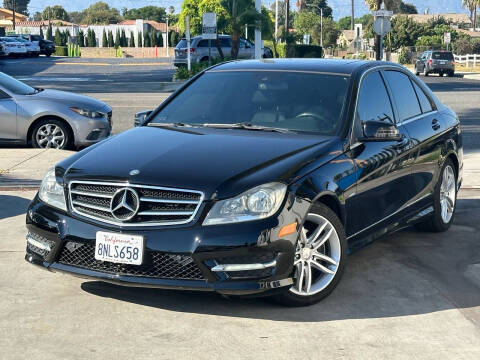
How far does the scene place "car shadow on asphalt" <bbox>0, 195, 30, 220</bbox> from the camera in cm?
862

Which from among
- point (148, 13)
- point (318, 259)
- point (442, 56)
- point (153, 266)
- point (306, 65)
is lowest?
point (442, 56)

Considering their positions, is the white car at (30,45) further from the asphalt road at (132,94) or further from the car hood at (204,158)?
the car hood at (204,158)

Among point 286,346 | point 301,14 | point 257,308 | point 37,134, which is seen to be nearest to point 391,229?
point 257,308

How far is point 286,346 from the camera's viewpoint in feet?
16.2

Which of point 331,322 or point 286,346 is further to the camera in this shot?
point 331,322

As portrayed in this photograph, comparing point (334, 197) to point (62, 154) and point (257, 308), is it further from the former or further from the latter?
point (62, 154)

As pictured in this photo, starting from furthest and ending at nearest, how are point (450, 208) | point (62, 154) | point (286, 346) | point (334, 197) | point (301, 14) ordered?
point (301, 14) < point (62, 154) < point (450, 208) < point (334, 197) < point (286, 346)

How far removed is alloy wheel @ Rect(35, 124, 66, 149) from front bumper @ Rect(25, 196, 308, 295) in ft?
26.7

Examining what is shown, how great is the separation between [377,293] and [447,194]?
2.41 m

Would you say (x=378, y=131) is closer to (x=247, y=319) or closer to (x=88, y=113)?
(x=247, y=319)

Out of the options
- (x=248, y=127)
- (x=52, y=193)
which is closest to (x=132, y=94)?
(x=248, y=127)

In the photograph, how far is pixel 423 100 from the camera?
7.92m

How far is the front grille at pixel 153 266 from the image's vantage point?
5293 millimetres

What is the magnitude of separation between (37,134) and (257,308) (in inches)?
335
